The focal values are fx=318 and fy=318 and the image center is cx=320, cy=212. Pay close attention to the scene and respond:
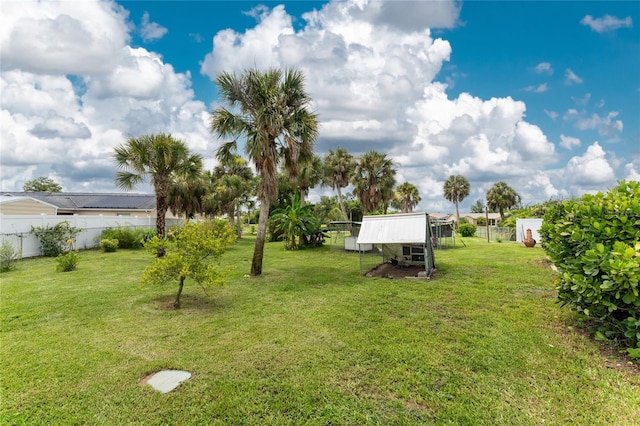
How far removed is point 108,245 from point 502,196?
1721 inches

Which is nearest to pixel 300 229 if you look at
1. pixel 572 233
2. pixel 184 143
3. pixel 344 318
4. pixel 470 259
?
pixel 184 143

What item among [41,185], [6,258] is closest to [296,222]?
[6,258]

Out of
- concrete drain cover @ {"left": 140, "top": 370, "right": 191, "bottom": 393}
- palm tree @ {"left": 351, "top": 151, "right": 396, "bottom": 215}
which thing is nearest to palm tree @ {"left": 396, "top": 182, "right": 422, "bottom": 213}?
palm tree @ {"left": 351, "top": 151, "right": 396, "bottom": 215}

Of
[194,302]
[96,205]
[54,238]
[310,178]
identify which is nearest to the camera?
[194,302]

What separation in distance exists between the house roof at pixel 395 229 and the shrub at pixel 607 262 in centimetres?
434

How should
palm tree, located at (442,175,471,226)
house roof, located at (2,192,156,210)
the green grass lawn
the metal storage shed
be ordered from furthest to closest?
palm tree, located at (442,175,471,226) → house roof, located at (2,192,156,210) → the metal storage shed → the green grass lawn

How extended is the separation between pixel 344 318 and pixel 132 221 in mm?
21061

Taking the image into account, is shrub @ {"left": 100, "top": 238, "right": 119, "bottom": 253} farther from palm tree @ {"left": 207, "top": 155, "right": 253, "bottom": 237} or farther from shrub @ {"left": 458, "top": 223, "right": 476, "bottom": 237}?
shrub @ {"left": 458, "top": 223, "right": 476, "bottom": 237}

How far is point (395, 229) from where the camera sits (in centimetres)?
1003

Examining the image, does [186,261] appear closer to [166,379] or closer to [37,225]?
[166,379]

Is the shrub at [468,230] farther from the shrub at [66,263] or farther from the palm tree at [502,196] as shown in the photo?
the shrub at [66,263]

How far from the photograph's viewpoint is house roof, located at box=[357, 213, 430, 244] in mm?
9453

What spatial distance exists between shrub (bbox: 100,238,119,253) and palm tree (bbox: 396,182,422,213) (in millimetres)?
32441

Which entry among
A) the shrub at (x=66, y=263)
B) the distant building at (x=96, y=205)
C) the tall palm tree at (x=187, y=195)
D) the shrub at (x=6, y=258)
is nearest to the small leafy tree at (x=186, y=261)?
the shrub at (x=66, y=263)
